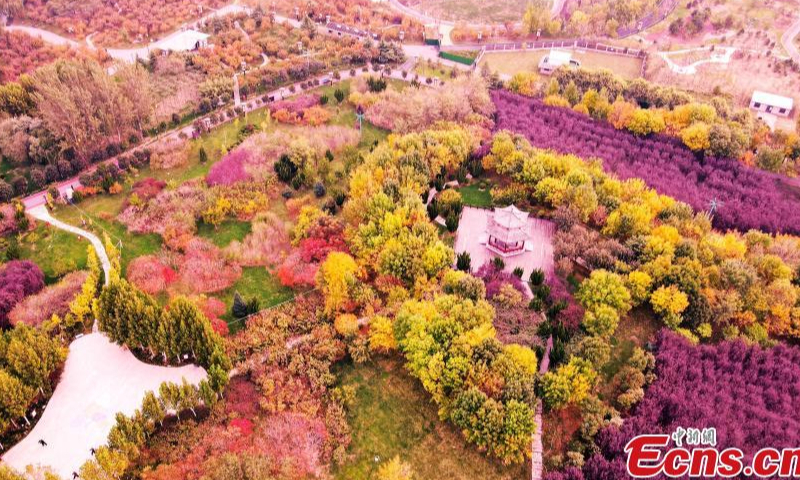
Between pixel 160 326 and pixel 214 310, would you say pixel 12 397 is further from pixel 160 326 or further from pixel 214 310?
pixel 214 310

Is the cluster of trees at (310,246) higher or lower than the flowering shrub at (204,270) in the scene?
higher

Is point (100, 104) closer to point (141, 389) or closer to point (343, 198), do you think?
point (343, 198)

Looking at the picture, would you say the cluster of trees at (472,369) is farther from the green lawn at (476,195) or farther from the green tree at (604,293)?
the green lawn at (476,195)

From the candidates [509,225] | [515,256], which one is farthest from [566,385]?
[509,225]

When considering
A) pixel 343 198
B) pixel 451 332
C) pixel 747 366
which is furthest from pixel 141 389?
pixel 747 366

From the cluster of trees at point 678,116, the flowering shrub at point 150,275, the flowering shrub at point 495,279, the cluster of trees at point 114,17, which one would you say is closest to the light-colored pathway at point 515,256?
the flowering shrub at point 495,279

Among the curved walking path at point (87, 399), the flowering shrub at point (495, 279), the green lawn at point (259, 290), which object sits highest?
the flowering shrub at point (495, 279)

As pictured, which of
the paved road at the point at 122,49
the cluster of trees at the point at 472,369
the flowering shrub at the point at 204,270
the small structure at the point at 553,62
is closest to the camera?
the cluster of trees at the point at 472,369
